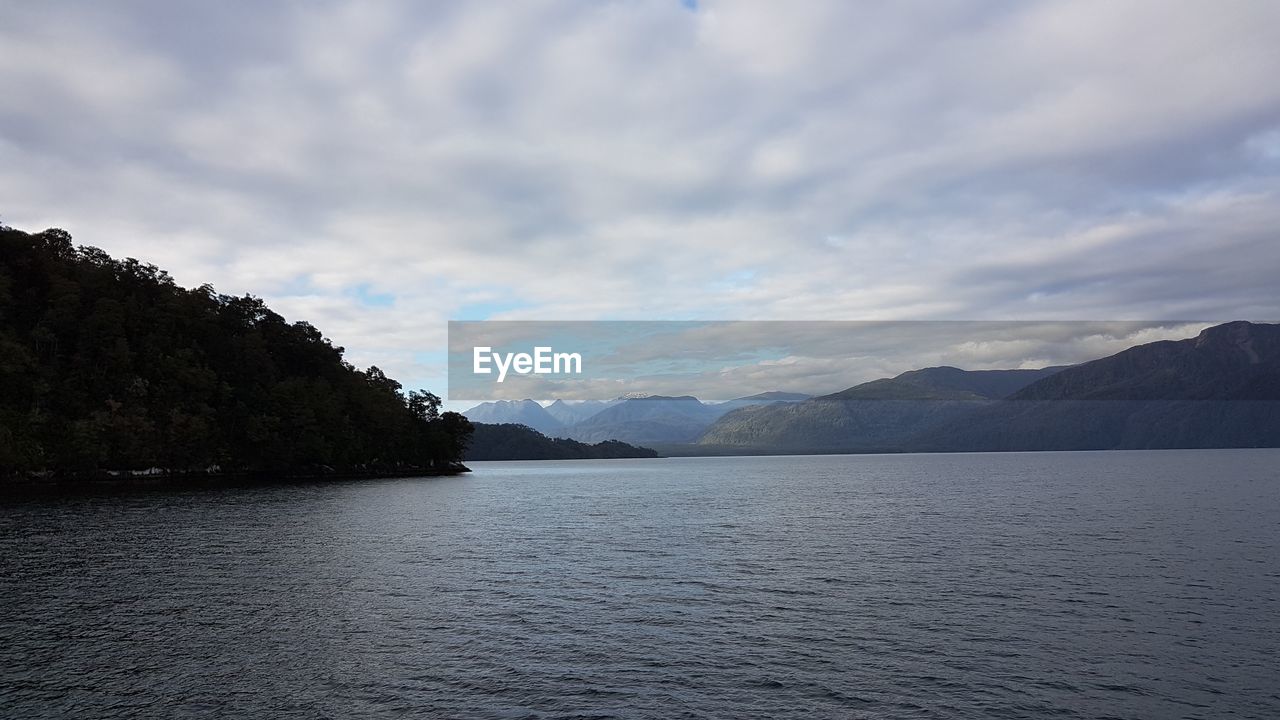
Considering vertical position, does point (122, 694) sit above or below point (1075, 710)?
above

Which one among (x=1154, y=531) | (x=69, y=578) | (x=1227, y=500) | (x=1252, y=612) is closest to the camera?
(x=1252, y=612)

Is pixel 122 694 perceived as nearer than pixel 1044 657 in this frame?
Yes

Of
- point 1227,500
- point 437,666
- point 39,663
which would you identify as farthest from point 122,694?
point 1227,500

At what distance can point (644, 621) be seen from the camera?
43.9 meters

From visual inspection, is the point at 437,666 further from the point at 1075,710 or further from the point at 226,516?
the point at 226,516

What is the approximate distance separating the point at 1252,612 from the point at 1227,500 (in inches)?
4242

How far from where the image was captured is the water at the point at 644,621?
30609mm

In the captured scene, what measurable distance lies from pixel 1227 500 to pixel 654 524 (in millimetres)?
109448

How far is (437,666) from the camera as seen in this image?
35.1 m

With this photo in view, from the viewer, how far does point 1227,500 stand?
127 meters

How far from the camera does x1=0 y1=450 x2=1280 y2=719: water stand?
3061 cm

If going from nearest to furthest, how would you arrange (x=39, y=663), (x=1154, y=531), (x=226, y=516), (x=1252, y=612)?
(x=39, y=663) < (x=1252, y=612) < (x=1154, y=531) < (x=226, y=516)

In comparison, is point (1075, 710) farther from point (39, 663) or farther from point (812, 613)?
point (39, 663)

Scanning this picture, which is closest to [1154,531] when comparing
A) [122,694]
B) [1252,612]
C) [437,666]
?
[1252,612]
